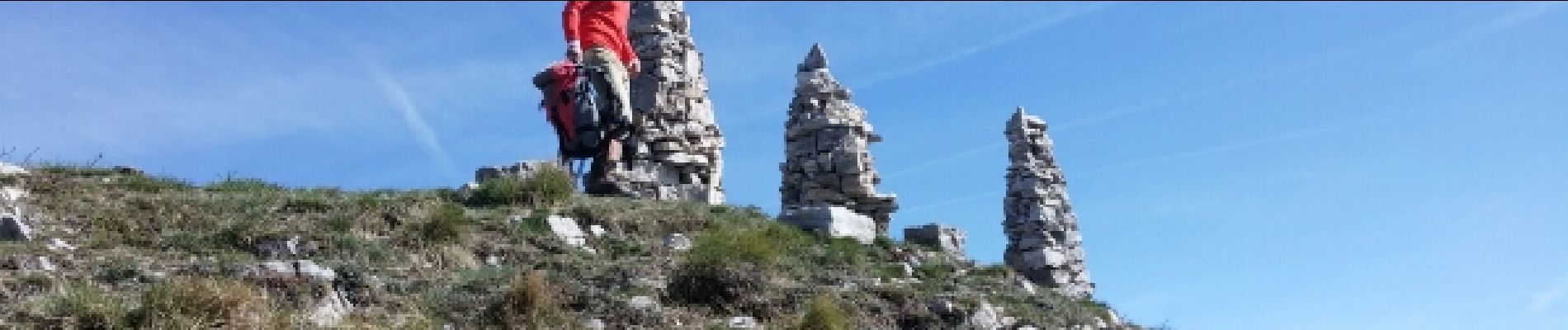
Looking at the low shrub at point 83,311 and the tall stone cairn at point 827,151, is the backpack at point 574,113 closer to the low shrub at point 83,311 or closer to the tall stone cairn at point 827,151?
the tall stone cairn at point 827,151

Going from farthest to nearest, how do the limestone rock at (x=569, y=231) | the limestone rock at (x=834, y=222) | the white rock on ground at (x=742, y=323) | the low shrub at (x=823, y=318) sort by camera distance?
the limestone rock at (x=834, y=222)
the limestone rock at (x=569, y=231)
the white rock on ground at (x=742, y=323)
the low shrub at (x=823, y=318)

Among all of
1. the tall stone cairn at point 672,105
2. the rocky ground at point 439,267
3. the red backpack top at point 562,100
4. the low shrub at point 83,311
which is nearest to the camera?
the low shrub at point 83,311

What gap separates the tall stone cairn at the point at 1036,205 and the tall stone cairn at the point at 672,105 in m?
8.47

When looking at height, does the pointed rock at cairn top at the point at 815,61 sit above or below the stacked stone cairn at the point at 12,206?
above

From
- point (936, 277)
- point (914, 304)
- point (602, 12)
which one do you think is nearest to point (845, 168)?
point (602, 12)

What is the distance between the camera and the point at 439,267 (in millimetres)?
9656

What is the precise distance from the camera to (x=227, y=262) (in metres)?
8.44

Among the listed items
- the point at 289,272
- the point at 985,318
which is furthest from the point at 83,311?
the point at 985,318

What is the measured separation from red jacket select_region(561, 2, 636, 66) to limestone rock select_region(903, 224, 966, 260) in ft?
12.9

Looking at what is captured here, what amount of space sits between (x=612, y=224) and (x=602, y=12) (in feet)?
13.2

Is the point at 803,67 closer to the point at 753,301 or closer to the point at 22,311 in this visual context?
the point at 753,301

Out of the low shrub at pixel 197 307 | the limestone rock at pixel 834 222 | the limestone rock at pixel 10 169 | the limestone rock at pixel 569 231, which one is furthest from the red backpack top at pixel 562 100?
the low shrub at pixel 197 307

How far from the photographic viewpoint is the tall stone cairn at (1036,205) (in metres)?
27.0

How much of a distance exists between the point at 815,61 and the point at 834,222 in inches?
314
